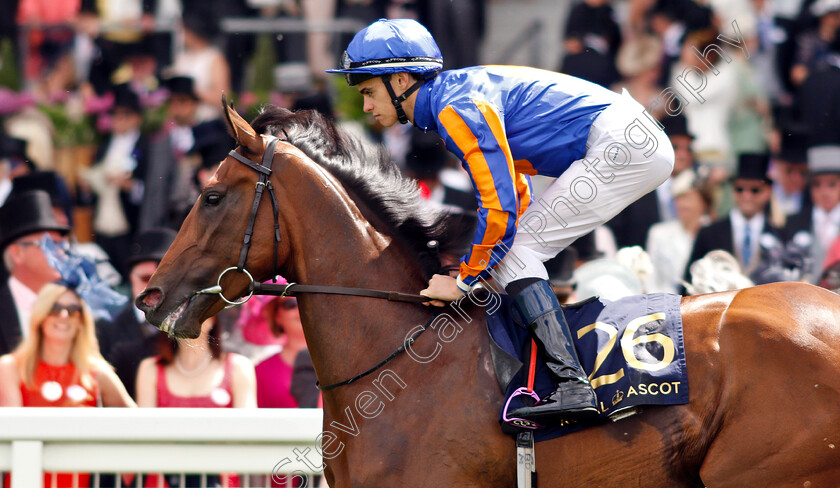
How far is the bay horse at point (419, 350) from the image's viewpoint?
10.0 ft

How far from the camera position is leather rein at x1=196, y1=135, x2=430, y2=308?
334cm

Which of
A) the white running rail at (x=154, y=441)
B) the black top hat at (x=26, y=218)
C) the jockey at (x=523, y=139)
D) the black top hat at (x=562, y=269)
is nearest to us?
the jockey at (x=523, y=139)

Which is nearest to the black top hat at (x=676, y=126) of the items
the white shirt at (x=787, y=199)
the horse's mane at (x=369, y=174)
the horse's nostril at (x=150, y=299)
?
the white shirt at (x=787, y=199)

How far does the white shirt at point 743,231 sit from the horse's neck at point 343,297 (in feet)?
13.0

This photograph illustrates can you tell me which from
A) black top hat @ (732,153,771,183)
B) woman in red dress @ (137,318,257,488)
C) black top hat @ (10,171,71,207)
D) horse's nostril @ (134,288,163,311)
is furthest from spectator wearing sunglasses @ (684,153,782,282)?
black top hat @ (10,171,71,207)

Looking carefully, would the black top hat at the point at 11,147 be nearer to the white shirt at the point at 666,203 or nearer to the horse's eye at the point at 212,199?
the horse's eye at the point at 212,199

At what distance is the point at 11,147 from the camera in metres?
7.38

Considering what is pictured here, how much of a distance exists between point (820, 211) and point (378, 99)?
461 cm

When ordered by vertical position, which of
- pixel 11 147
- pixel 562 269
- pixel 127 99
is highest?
pixel 127 99

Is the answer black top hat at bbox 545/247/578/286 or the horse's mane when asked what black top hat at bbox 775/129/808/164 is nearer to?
black top hat at bbox 545/247/578/286

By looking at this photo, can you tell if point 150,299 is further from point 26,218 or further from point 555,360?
point 26,218

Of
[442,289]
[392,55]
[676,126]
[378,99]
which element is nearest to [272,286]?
[442,289]

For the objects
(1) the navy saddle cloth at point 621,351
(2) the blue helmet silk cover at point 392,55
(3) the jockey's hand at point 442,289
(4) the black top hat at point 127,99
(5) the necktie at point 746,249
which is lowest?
(1) the navy saddle cloth at point 621,351

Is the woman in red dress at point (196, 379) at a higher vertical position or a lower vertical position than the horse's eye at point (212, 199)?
lower
